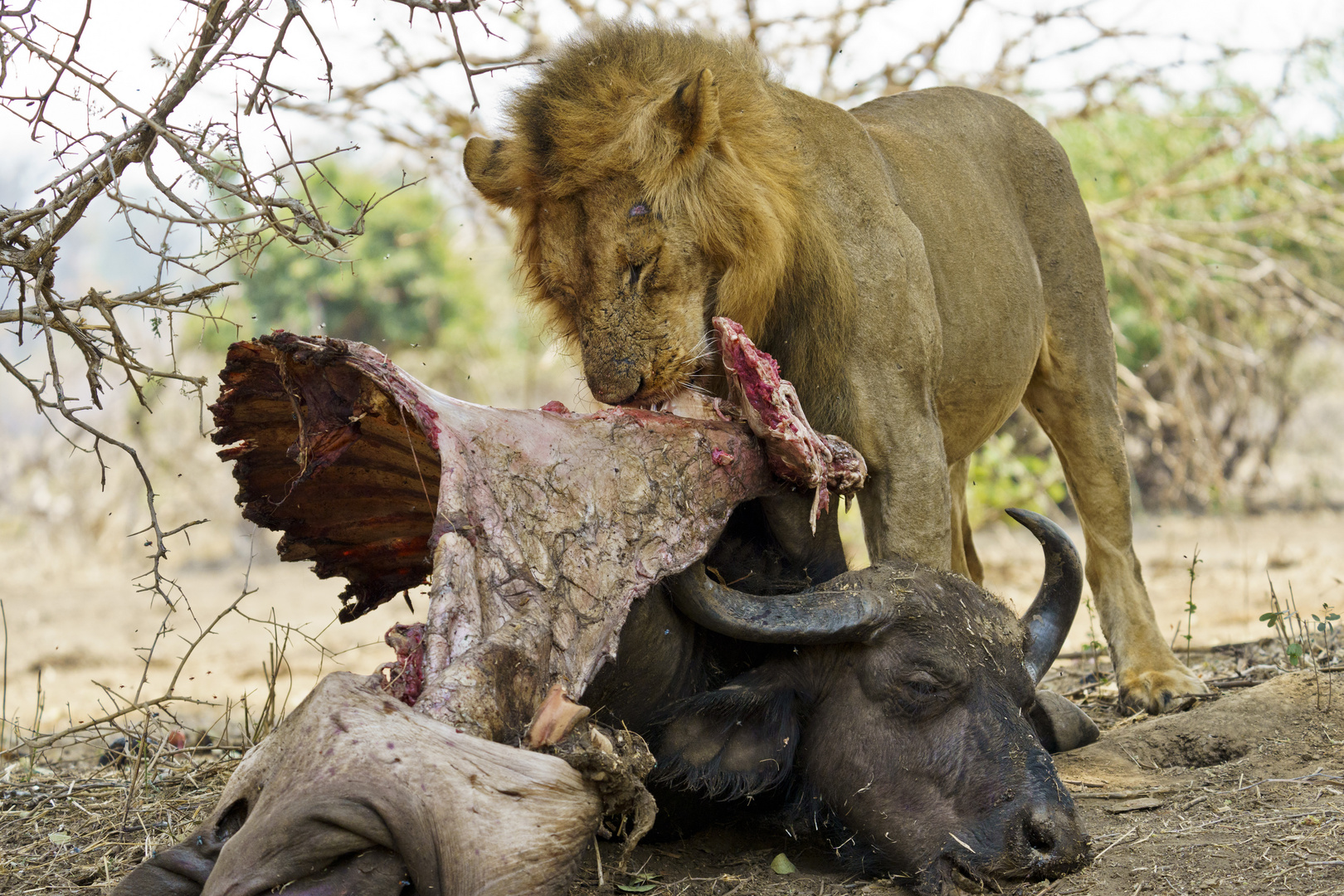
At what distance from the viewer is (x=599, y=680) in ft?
10.2

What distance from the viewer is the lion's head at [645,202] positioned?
148 inches

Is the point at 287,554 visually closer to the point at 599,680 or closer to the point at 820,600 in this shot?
the point at 599,680

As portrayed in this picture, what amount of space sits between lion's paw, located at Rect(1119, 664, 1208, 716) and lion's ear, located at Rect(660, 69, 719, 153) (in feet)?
9.49

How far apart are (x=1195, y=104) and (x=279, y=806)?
42.3 feet

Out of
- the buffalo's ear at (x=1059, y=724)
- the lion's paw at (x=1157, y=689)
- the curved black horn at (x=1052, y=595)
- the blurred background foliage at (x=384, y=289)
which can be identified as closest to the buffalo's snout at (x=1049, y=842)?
the curved black horn at (x=1052, y=595)

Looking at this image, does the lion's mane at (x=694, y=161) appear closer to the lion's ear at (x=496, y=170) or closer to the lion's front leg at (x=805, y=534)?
the lion's ear at (x=496, y=170)

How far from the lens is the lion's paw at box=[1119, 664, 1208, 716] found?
4836 millimetres

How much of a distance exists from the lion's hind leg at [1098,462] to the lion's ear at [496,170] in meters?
2.80

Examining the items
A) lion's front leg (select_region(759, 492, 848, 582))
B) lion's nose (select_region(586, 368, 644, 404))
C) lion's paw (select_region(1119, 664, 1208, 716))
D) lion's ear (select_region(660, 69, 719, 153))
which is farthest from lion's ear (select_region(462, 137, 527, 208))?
lion's paw (select_region(1119, 664, 1208, 716))

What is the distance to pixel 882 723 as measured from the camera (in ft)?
10.6

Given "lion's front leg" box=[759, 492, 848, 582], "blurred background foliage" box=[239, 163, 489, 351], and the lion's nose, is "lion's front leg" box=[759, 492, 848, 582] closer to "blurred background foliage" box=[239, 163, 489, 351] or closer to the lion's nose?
the lion's nose

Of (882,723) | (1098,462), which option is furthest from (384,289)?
(882,723)

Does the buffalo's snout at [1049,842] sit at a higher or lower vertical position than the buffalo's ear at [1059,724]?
lower

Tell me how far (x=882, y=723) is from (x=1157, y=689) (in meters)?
2.21
